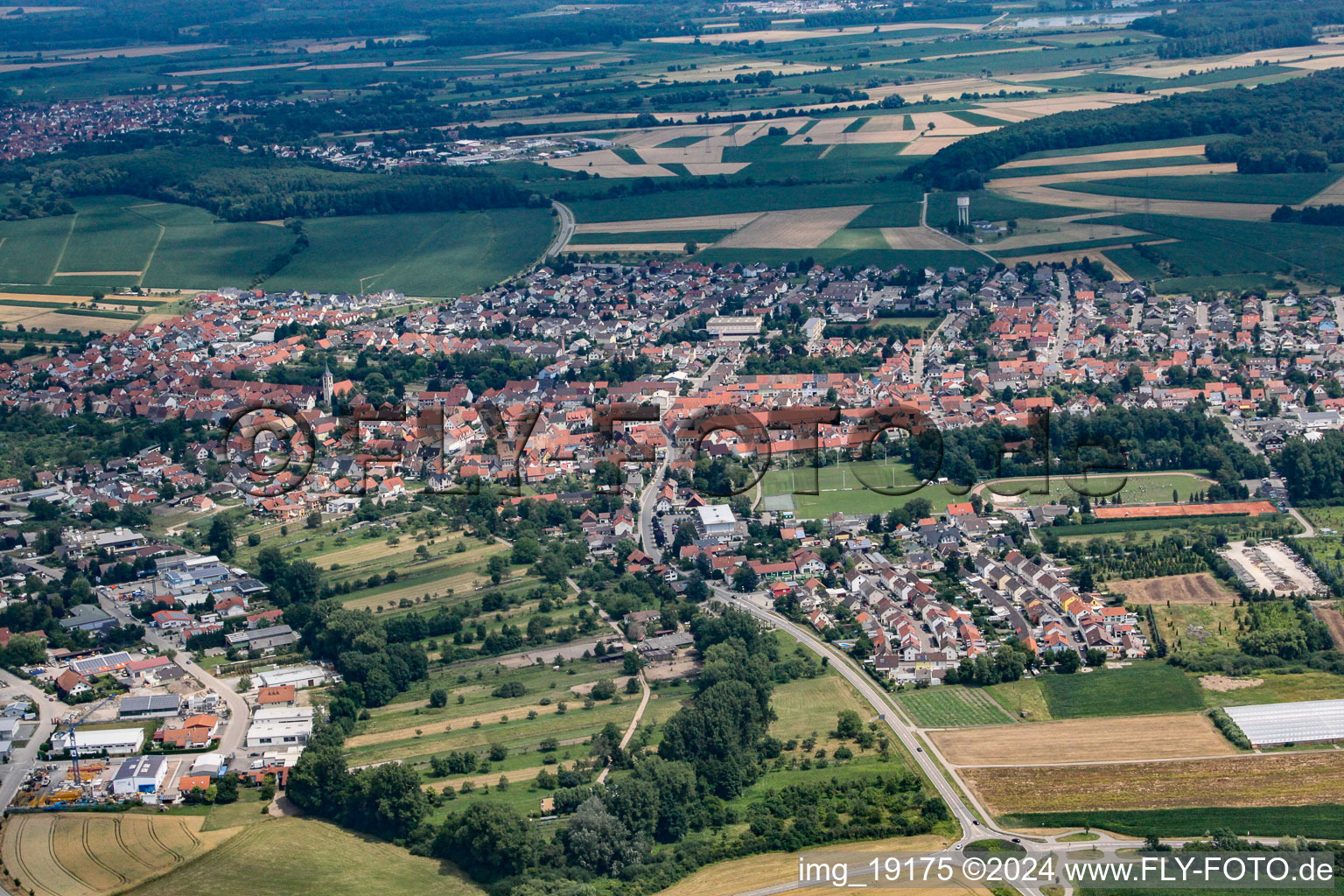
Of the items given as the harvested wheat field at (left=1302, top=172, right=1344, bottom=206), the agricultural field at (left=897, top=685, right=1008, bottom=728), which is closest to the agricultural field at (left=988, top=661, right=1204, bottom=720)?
the agricultural field at (left=897, top=685, right=1008, bottom=728)

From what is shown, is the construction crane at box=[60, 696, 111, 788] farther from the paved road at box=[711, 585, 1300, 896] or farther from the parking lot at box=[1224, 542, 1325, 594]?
the parking lot at box=[1224, 542, 1325, 594]

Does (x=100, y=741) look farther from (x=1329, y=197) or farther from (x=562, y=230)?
(x=1329, y=197)

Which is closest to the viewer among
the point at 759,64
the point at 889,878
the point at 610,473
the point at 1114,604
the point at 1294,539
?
the point at 889,878

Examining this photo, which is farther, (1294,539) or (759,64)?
(759,64)

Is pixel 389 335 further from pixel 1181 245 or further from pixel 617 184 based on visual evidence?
pixel 1181 245

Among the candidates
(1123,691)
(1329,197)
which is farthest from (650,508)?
(1329,197)

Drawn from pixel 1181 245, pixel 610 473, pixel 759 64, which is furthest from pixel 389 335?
pixel 759 64

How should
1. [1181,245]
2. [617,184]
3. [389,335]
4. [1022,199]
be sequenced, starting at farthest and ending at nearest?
[617,184], [1022,199], [1181,245], [389,335]
